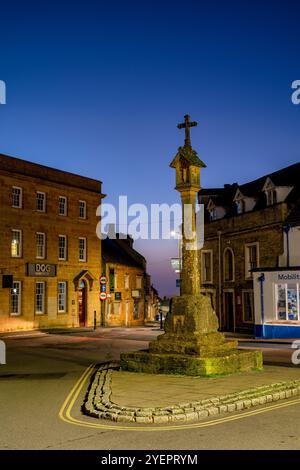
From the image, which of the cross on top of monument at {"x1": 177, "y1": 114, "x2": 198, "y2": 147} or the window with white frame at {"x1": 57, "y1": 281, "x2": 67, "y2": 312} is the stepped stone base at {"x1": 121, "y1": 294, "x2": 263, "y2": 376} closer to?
the cross on top of monument at {"x1": 177, "y1": 114, "x2": 198, "y2": 147}

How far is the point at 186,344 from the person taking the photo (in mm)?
13742

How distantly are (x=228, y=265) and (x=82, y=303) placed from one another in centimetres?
1310

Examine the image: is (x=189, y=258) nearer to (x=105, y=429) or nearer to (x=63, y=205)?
(x=105, y=429)

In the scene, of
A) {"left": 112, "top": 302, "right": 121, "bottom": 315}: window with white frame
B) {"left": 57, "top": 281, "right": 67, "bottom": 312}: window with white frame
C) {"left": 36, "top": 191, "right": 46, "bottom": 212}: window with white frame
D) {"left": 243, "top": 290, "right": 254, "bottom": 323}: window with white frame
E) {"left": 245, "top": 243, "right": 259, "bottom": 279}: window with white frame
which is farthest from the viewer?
{"left": 112, "top": 302, "right": 121, "bottom": 315}: window with white frame

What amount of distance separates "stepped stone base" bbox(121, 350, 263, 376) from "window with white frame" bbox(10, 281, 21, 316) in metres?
23.5

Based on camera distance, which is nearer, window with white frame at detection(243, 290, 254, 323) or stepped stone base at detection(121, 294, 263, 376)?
stepped stone base at detection(121, 294, 263, 376)

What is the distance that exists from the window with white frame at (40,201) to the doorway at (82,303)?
6.86 metres

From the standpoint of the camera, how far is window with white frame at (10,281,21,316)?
36.4 meters

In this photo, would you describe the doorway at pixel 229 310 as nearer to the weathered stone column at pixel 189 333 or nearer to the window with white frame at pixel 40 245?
the window with white frame at pixel 40 245

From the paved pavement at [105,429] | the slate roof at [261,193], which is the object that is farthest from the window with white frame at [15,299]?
the paved pavement at [105,429]

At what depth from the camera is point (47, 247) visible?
39.5 m

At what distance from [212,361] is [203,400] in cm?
321

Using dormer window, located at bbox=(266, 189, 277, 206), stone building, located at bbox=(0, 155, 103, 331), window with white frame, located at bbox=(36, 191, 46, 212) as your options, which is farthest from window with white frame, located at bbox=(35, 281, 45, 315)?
dormer window, located at bbox=(266, 189, 277, 206)

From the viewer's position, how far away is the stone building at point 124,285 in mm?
47000
